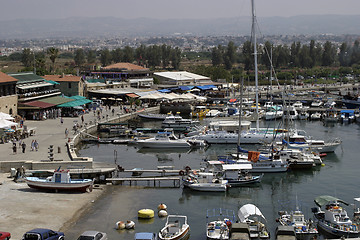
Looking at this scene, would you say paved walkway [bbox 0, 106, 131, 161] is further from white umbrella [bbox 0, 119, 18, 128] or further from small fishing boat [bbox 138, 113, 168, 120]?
small fishing boat [bbox 138, 113, 168, 120]

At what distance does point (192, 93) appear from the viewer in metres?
112

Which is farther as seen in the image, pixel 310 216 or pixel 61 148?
pixel 61 148

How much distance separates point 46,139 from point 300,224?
1292 inches

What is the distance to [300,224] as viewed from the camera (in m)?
32.7

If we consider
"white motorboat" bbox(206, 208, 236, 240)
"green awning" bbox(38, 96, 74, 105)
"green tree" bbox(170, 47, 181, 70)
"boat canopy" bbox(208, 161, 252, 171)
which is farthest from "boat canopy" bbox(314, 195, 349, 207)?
"green tree" bbox(170, 47, 181, 70)

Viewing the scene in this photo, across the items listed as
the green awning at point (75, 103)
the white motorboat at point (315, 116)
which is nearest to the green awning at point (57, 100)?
the green awning at point (75, 103)

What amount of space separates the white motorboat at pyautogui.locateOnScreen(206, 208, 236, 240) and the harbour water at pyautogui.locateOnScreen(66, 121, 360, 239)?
2.04 ft

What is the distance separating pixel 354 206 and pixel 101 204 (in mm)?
16770

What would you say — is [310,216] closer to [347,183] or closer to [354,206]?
[354,206]

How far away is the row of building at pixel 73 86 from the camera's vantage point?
7162cm

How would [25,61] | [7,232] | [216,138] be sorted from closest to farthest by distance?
[7,232] → [216,138] → [25,61]

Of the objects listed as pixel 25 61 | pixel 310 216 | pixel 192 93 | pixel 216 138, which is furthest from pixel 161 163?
pixel 25 61

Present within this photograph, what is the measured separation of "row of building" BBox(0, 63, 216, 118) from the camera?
7162 centimetres

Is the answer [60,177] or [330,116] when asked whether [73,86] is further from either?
[60,177]
